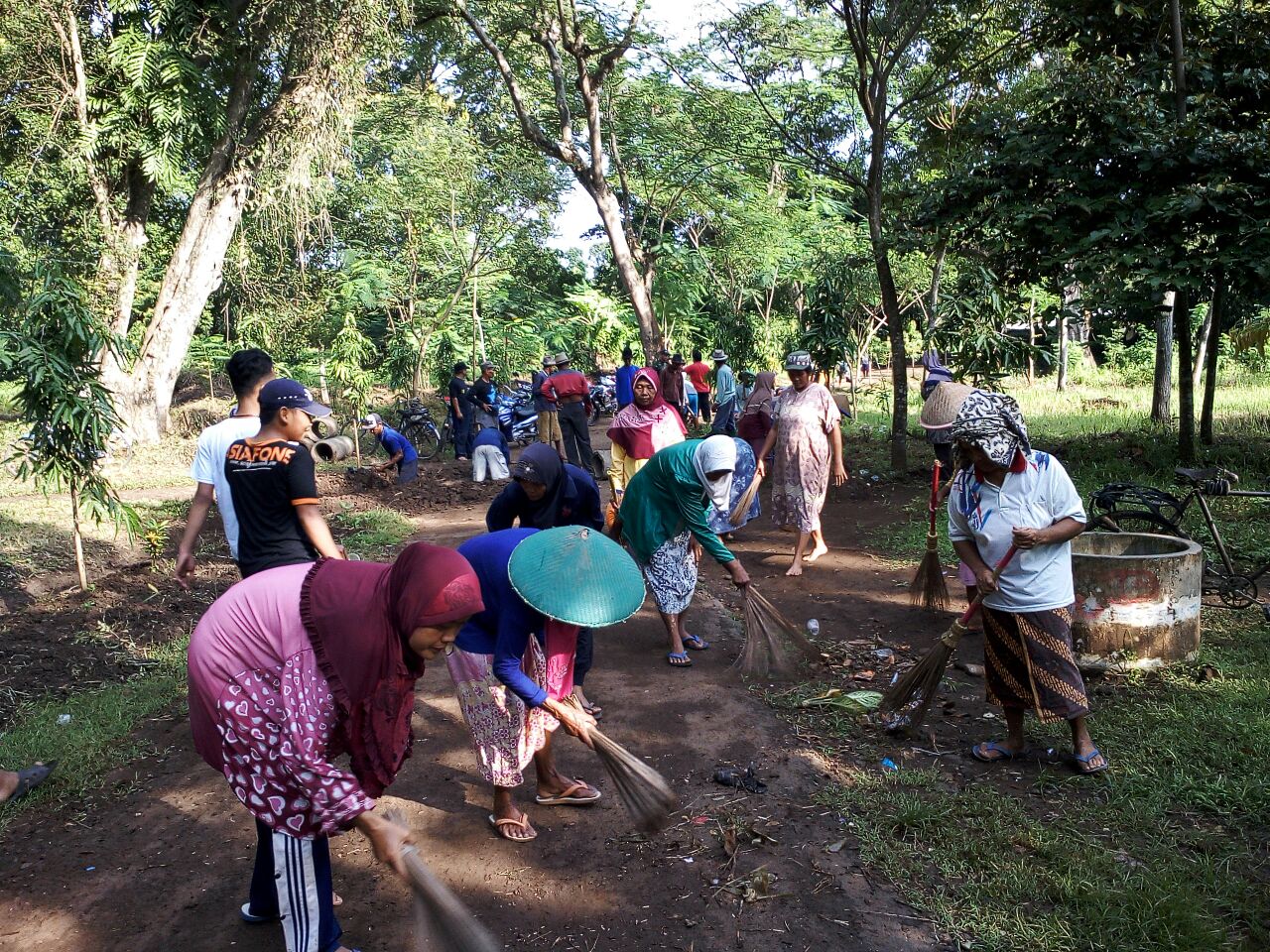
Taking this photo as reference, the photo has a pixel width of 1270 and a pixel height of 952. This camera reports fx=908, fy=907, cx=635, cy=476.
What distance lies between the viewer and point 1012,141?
894cm

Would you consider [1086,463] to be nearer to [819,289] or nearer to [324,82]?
[819,289]

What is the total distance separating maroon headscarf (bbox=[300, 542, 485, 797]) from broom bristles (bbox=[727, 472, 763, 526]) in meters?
5.31

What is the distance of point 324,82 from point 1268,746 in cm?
1466

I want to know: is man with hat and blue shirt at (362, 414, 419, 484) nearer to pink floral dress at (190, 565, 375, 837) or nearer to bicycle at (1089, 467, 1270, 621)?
bicycle at (1089, 467, 1270, 621)

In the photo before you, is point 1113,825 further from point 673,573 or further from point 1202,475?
point 1202,475

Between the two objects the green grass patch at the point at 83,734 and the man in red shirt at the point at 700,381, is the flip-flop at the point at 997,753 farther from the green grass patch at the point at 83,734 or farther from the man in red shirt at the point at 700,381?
the man in red shirt at the point at 700,381

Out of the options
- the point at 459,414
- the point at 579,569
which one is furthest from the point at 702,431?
the point at 579,569

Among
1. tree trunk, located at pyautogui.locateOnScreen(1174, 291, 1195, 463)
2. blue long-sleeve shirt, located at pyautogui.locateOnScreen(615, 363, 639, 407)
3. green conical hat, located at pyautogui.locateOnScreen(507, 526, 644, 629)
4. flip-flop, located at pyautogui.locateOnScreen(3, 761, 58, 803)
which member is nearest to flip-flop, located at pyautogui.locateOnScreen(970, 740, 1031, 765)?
green conical hat, located at pyautogui.locateOnScreen(507, 526, 644, 629)

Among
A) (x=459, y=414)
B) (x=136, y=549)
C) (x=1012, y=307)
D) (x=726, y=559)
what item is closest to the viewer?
(x=726, y=559)

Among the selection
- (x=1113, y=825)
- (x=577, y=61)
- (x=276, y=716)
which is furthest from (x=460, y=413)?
(x=276, y=716)

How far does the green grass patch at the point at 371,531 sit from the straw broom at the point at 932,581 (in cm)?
487

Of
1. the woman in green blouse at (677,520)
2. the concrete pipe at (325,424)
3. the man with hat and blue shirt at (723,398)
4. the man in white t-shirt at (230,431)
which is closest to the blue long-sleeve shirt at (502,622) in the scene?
the concrete pipe at (325,424)

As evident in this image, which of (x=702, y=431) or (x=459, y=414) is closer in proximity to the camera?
(x=459, y=414)

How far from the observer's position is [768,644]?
506 centimetres
